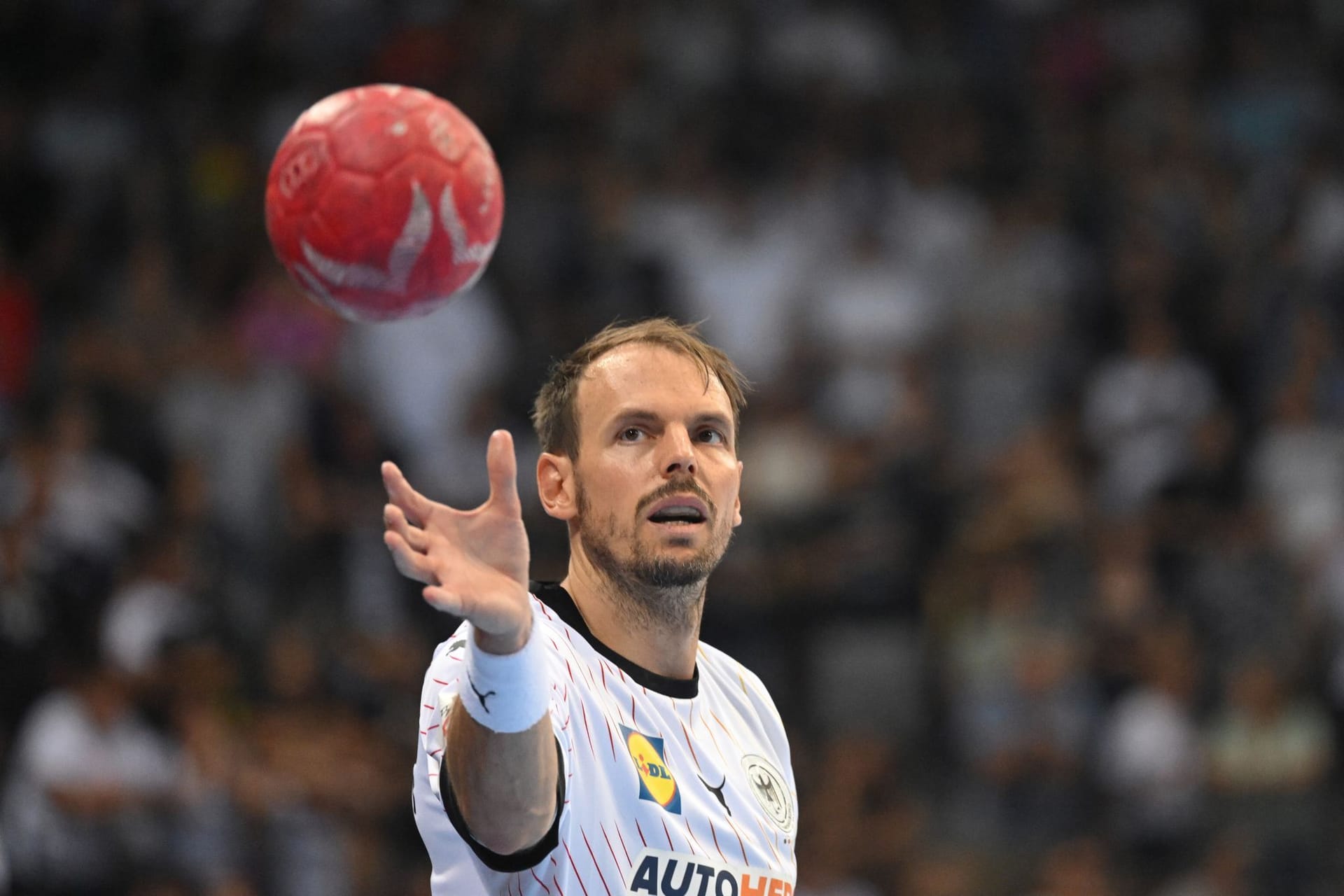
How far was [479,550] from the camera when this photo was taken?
12.6 ft

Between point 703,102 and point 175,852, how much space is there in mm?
8042

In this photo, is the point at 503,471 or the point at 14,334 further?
the point at 14,334

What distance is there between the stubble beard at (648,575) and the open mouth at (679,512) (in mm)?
40

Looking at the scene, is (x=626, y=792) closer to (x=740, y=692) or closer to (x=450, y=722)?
(x=450, y=722)

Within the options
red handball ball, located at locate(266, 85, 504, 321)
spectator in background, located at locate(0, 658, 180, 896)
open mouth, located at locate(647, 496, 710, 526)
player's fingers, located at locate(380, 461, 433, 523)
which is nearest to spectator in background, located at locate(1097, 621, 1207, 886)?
spectator in background, located at locate(0, 658, 180, 896)

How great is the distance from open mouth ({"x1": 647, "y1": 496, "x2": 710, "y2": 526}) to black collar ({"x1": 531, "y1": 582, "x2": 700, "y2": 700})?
0.37 m

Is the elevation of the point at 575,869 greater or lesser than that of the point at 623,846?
lesser

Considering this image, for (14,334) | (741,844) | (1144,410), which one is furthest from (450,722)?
(1144,410)

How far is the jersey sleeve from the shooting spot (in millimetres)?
3955

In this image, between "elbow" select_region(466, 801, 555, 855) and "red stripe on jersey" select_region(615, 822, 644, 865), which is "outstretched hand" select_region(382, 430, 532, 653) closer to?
"elbow" select_region(466, 801, 555, 855)

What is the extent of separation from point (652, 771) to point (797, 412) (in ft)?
26.3

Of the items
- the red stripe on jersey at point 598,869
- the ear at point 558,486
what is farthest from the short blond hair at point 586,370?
the red stripe on jersey at point 598,869

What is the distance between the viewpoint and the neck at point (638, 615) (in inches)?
196

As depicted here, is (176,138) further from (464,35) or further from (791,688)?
(791,688)
